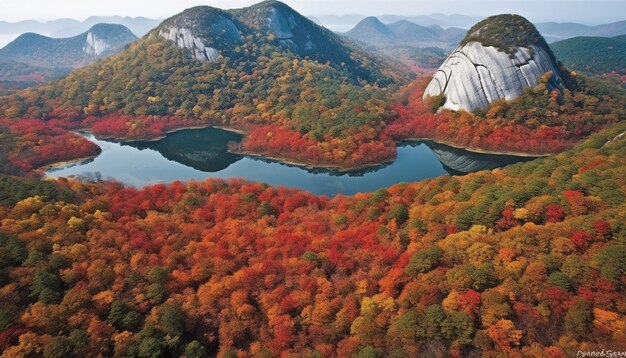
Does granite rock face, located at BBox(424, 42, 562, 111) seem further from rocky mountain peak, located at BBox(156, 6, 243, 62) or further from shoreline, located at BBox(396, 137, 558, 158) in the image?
rocky mountain peak, located at BBox(156, 6, 243, 62)

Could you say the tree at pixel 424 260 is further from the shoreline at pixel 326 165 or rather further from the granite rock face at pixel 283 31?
the granite rock face at pixel 283 31

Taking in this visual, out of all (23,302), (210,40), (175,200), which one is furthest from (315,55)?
(23,302)

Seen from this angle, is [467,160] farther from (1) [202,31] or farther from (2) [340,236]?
(1) [202,31]

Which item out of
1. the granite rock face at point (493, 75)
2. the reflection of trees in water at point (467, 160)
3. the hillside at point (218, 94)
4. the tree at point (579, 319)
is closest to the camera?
the tree at point (579, 319)

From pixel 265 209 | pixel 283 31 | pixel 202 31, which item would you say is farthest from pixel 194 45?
pixel 265 209

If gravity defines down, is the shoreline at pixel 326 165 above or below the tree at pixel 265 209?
→ below

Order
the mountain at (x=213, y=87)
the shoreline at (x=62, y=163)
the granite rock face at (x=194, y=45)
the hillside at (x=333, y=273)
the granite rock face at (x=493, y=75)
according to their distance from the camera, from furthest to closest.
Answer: the granite rock face at (x=194, y=45)
the mountain at (x=213, y=87)
the granite rock face at (x=493, y=75)
the shoreline at (x=62, y=163)
the hillside at (x=333, y=273)

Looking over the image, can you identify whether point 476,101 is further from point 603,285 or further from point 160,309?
point 160,309

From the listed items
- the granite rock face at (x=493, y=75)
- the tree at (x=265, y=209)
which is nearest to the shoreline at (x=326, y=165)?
the tree at (x=265, y=209)
